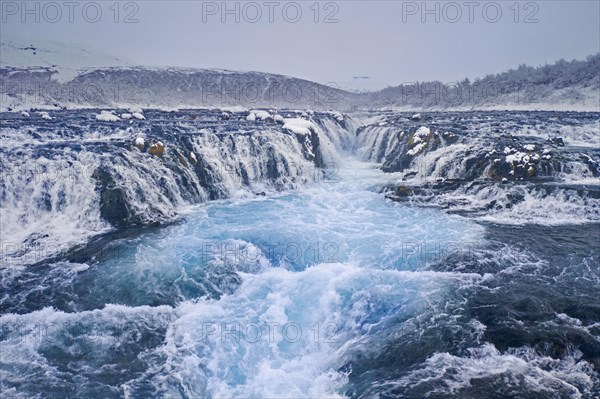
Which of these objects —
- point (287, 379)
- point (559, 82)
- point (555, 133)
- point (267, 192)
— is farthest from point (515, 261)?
point (559, 82)

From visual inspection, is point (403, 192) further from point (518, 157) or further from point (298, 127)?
point (298, 127)

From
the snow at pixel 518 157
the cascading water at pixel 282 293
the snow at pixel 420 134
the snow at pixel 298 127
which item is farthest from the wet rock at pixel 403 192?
the snow at pixel 298 127

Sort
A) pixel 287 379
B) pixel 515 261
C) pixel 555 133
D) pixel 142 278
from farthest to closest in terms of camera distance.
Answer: pixel 555 133
pixel 515 261
pixel 142 278
pixel 287 379

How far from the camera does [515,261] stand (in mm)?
11188

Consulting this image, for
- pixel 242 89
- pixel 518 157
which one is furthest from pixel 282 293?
pixel 242 89

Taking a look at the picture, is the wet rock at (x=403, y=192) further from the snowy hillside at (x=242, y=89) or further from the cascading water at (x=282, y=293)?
the snowy hillside at (x=242, y=89)

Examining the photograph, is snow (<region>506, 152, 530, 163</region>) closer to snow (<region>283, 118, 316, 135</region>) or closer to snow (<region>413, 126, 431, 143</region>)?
snow (<region>413, 126, 431, 143</region>)

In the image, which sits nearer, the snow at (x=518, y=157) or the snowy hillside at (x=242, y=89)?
the snow at (x=518, y=157)

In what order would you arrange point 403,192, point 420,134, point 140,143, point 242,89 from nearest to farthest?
point 140,143 < point 403,192 < point 420,134 < point 242,89

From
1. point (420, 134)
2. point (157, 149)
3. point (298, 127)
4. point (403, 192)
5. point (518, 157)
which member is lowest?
point (403, 192)

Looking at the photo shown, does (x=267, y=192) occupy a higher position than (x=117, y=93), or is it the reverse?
(x=117, y=93)

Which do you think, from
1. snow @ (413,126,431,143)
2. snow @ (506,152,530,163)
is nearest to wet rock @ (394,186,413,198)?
snow @ (506,152,530,163)

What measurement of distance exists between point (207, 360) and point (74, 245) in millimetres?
7543

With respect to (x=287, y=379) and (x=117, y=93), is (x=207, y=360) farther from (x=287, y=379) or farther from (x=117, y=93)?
(x=117, y=93)
